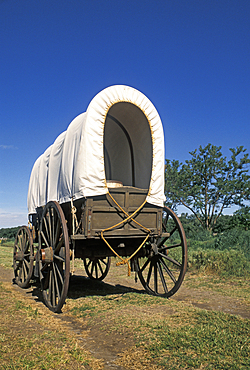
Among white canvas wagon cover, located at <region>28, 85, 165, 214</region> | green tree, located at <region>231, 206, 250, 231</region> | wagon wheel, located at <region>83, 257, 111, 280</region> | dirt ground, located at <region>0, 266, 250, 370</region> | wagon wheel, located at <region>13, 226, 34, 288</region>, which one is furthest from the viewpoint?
green tree, located at <region>231, 206, 250, 231</region>

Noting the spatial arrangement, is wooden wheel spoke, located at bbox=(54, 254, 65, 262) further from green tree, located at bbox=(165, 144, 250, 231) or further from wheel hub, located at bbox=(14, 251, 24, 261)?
green tree, located at bbox=(165, 144, 250, 231)

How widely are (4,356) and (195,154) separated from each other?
68.6 ft

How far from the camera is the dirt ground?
3830mm

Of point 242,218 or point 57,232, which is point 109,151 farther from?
point 242,218

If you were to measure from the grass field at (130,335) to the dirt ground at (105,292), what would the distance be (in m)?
0.03

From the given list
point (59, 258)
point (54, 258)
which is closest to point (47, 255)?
point (54, 258)

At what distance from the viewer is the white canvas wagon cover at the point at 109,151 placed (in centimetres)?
537

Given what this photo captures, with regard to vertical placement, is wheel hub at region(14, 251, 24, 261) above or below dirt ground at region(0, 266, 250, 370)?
above

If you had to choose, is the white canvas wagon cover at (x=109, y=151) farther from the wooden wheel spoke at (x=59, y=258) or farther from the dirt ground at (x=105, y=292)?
the dirt ground at (x=105, y=292)

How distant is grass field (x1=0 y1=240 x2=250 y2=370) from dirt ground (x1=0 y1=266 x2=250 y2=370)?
30mm

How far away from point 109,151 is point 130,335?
14.0ft

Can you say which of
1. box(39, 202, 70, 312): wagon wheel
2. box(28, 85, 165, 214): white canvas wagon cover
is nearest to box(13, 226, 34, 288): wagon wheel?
box(28, 85, 165, 214): white canvas wagon cover

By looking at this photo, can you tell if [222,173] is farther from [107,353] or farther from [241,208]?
[107,353]

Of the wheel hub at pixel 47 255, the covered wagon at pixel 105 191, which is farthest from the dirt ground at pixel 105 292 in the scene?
the wheel hub at pixel 47 255
